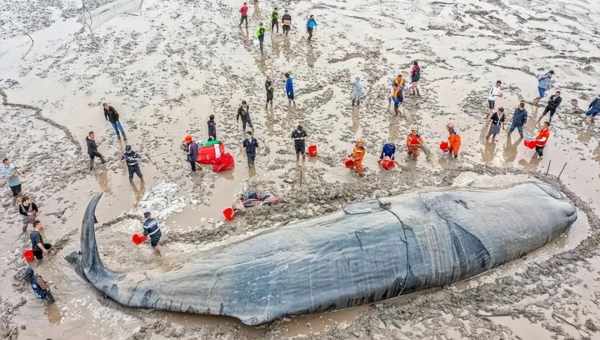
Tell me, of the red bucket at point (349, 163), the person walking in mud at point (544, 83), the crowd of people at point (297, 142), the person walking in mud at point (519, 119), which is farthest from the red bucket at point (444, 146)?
the person walking in mud at point (544, 83)

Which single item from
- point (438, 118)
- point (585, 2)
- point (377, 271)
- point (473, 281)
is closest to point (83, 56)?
point (438, 118)

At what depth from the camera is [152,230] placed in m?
10.3

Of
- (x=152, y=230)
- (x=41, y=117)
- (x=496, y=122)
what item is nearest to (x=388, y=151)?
(x=496, y=122)

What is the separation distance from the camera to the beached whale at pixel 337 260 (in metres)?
8.80

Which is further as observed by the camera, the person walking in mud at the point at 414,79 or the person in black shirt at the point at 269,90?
the person walking in mud at the point at 414,79

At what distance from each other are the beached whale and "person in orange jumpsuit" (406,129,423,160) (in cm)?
342

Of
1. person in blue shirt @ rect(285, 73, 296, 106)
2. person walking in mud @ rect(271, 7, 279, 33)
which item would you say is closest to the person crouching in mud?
person in blue shirt @ rect(285, 73, 296, 106)

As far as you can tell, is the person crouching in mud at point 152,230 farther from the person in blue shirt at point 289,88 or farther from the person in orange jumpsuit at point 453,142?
the person in orange jumpsuit at point 453,142

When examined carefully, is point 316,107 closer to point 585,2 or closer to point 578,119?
point 578,119

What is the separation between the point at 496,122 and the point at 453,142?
6.05ft

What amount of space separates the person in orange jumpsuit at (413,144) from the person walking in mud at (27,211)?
11.0m

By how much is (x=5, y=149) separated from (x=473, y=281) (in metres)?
15.3

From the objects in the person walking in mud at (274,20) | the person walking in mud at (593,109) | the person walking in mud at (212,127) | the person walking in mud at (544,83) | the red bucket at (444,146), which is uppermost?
the person walking in mud at (274,20)

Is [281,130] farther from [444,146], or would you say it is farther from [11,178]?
[11,178]
